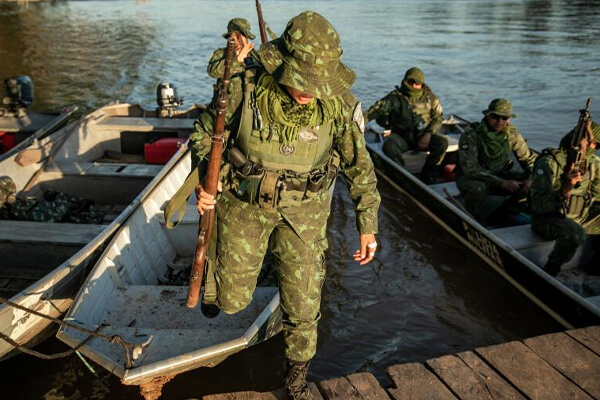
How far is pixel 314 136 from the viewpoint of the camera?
3.54 meters

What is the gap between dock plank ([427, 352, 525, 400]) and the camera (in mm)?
4121

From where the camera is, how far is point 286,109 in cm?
342

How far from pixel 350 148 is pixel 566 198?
12.6ft

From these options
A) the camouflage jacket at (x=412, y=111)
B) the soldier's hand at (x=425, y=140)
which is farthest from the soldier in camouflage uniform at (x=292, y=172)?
the soldier's hand at (x=425, y=140)

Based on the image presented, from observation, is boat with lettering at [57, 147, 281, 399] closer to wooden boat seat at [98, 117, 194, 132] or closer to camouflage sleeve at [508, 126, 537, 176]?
wooden boat seat at [98, 117, 194, 132]

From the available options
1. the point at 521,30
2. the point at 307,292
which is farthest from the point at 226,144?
the point at 521,30

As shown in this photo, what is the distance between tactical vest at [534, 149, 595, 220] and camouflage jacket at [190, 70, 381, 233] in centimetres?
350

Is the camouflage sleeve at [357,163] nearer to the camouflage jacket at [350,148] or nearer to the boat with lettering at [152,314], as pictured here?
the camouflage jacket at [350,148]

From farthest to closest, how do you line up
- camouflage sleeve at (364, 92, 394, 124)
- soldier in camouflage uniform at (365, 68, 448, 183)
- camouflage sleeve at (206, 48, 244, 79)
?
1. camouflage sleeve at (364, 92, 394, 124)
2. soldier in camouflage uniform at (365, 68, 448, 183)
3. camouflage sleeve at (206, 48, 244, 79)

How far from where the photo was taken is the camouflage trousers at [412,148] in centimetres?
936

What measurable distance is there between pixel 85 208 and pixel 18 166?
4.39 feet

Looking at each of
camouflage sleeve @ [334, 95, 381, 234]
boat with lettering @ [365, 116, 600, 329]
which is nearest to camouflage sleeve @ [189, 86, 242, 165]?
camouflage sleeve @ [334, 95, 381, 234]

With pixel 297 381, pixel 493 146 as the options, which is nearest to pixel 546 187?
pixel 493 146

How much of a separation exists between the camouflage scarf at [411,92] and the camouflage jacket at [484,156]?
1833 mm
